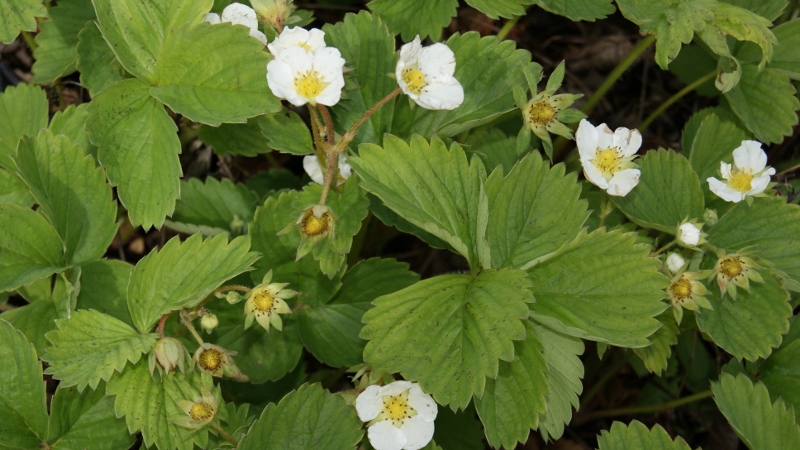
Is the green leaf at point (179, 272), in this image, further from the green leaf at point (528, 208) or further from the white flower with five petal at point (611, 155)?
the white flower with five petal at point (611, 155)

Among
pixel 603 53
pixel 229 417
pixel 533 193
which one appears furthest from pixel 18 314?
pixel 603 53

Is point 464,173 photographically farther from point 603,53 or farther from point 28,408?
point 603,53

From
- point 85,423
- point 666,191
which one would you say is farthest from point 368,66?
point 85,423

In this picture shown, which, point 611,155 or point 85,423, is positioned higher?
point 611,155

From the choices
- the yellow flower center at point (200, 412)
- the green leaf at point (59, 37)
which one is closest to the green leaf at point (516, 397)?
the yellow flower center at point (200, 412)

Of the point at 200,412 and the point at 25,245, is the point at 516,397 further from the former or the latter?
the point at 25,245

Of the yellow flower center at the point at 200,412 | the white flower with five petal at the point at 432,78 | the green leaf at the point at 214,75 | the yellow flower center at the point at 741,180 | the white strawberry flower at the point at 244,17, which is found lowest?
the yellow flower center at the point at 741,180

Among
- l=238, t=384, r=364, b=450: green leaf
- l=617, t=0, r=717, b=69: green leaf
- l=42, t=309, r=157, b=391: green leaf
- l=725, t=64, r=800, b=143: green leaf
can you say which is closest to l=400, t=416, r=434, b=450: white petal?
l=238, t=384, r=364, b=450: green leaf
